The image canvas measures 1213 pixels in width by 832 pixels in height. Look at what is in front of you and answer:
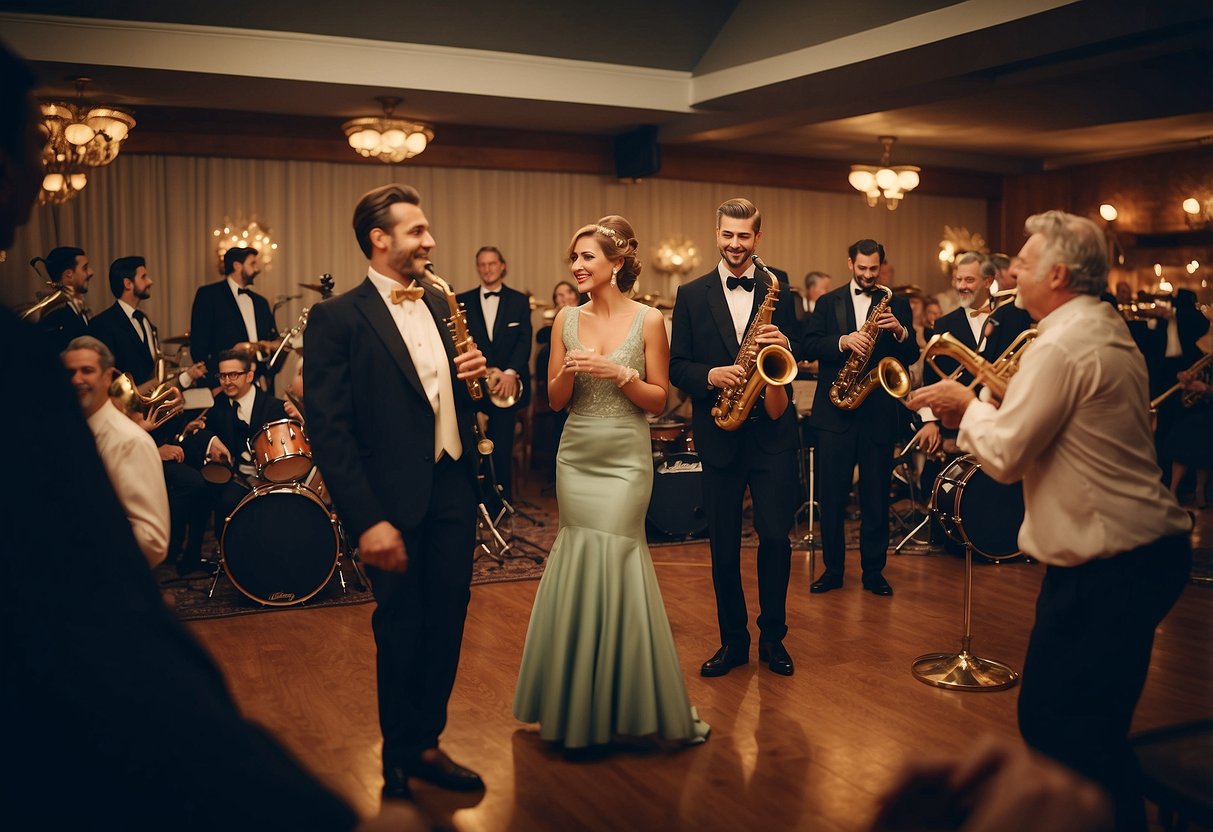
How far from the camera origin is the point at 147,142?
9.45 m

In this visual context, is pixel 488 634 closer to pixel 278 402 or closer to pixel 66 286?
pixel 278 402

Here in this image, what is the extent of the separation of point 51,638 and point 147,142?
31.2 feet

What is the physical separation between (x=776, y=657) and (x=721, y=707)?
1.69 feet

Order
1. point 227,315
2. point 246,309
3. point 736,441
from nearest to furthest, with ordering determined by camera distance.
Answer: point 736,441 < point 227,315 < point 246,309

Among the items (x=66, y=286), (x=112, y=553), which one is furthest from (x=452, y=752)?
(x=66, y=286)

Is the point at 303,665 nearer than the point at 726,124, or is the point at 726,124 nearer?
the point at 303,665

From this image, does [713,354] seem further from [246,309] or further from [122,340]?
[246,309]

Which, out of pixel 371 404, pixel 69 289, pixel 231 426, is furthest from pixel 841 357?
pixel 69 289

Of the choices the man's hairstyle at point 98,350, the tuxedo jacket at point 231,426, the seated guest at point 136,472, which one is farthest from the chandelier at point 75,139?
the seated guest at point 136,472

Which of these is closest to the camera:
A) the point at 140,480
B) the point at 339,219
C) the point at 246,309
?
the point at 140,480

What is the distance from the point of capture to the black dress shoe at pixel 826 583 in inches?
234

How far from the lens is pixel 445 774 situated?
10.9 feet

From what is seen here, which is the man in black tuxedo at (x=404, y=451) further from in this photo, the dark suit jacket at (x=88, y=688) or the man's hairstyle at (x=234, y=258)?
the man's hairstyle at (x=234, y=258)

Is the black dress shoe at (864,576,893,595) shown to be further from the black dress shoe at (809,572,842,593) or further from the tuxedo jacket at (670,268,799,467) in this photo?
the tuxedo jacket at (670,268,799,467)
